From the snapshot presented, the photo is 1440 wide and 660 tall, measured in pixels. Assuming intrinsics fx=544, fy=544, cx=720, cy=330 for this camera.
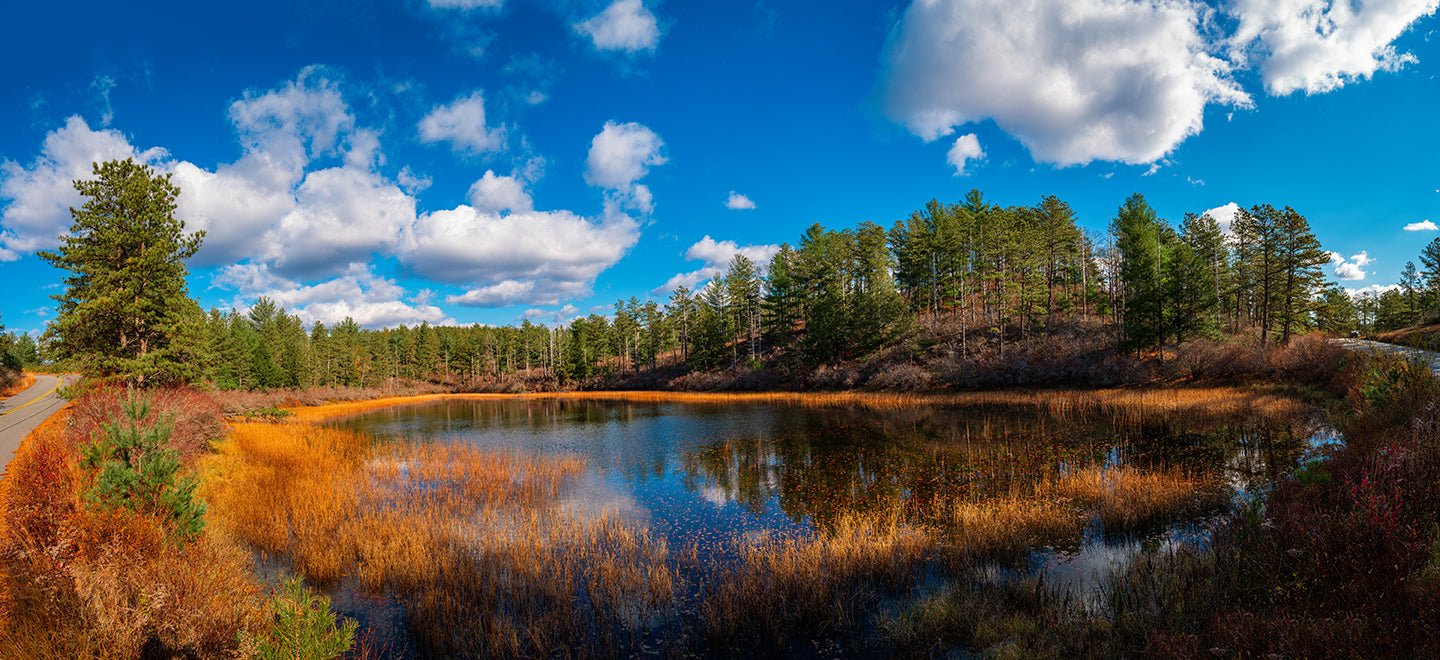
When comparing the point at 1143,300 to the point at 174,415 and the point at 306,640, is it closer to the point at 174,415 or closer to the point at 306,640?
the point at 306,640

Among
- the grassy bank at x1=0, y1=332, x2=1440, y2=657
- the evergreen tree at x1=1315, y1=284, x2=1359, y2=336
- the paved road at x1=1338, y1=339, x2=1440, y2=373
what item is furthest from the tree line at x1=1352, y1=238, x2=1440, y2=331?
the grassy bank at x1=0, y1=332, x2=1440, y2=657

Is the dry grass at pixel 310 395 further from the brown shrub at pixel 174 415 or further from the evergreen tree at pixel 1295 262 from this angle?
the evergreen tree at pixel 1295 262

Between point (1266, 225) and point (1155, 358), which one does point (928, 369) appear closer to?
point (1155, 358)

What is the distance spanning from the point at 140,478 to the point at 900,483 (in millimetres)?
17374

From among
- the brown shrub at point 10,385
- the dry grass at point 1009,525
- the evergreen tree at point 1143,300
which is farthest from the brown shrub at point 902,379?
the brown shrub at point 10,385

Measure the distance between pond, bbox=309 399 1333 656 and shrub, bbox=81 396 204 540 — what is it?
283 centimetres

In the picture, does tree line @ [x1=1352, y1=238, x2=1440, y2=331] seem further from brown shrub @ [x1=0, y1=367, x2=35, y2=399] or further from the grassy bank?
brown shrub @ [x1=0, y1=367, x2=35, y2=399]

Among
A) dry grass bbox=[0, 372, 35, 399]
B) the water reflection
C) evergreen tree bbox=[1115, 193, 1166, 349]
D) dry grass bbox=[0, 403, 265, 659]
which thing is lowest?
the water reflection

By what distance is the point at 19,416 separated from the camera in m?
25.0

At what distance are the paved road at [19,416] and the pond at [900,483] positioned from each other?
13063 mm

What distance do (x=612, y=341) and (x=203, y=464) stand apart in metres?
86.3

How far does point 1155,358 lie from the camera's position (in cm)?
4506

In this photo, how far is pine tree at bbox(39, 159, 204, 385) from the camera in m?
23.2

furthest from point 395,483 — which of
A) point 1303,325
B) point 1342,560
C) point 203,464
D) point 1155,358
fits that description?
point 1303,325
